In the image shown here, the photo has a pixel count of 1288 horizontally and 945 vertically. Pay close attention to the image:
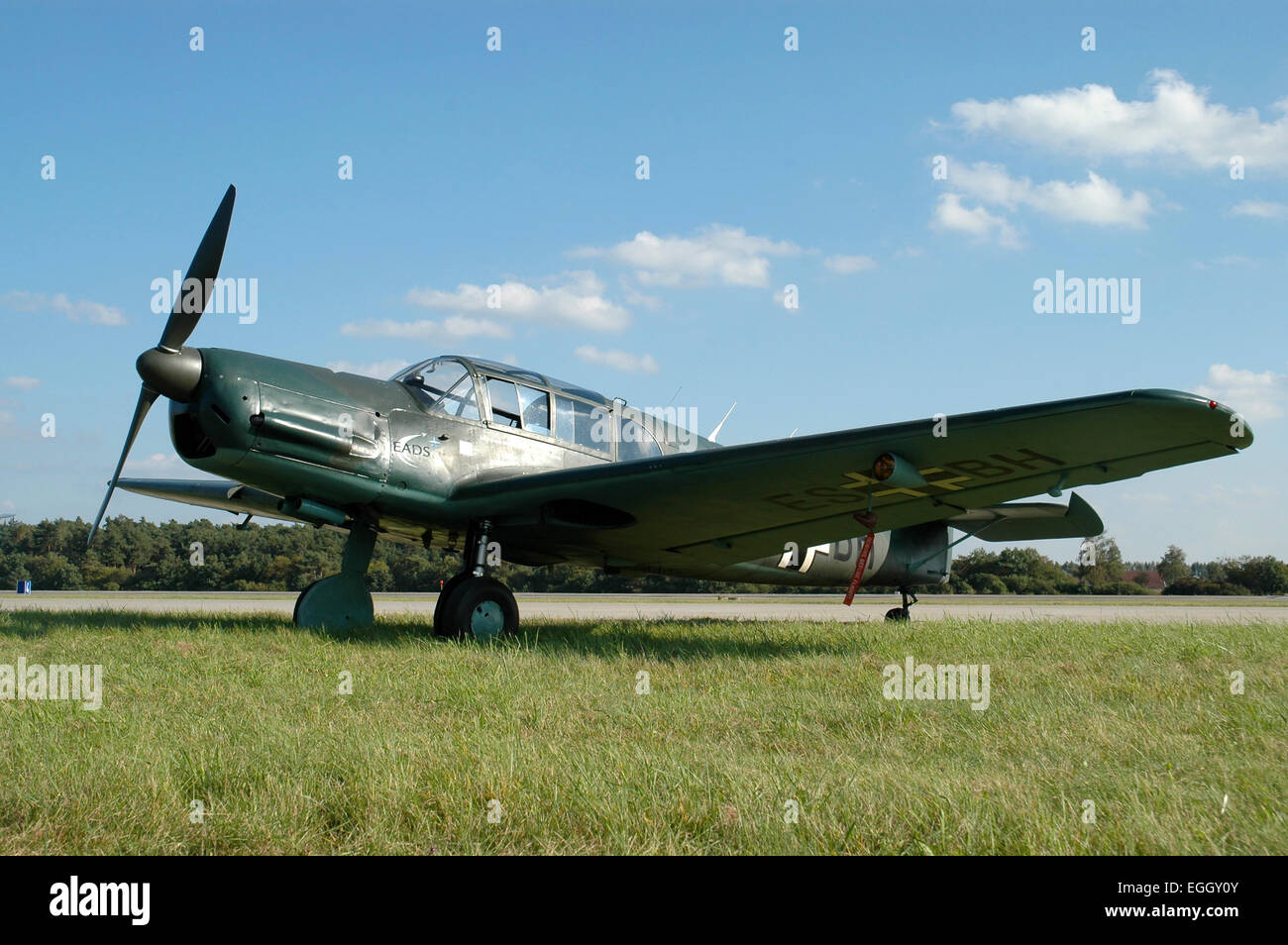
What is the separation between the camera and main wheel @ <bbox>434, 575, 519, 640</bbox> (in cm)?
827

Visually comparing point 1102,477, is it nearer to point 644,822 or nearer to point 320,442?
point 644,822

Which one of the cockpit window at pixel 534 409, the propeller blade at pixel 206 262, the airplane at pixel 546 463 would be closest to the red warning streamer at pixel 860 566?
the airplane at pixel 546 463

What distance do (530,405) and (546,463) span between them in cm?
66

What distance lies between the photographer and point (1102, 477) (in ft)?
24.0

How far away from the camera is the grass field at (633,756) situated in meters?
2.80

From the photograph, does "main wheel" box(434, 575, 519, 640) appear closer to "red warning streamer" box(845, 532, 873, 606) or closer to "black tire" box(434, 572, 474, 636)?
"black tire" box(434, 572, 474, 636)

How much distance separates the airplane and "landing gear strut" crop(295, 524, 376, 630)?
2cm

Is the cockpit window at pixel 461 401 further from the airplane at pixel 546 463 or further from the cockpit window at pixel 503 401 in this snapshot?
the cockpit window at pixel 503 401

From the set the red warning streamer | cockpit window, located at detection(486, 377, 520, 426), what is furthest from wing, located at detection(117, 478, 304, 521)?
the red warning streamer

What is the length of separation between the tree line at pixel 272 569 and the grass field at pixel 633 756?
106 ft
